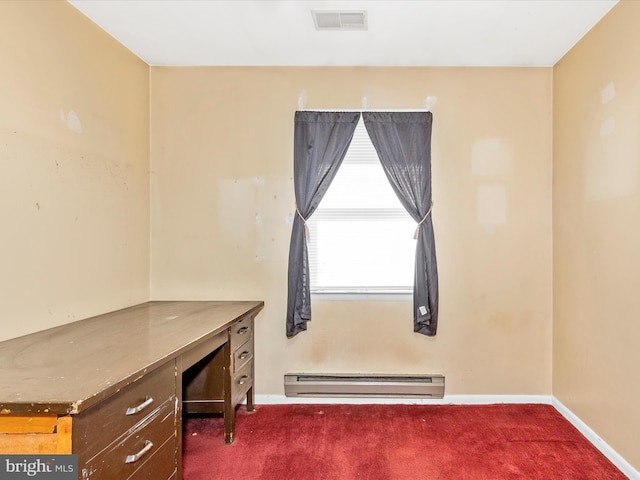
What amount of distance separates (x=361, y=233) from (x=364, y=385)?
46.2 inches

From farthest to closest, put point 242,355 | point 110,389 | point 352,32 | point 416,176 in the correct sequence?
1. point 416,176
2. point 242,355
3. point 352,32
4. point 110,389

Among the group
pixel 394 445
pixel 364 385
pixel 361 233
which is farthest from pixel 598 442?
pixel 361 233

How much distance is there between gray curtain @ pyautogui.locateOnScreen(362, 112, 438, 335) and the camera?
9.16 ft

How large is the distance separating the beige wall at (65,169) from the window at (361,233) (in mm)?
1407

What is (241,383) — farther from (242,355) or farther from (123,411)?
(123,411)

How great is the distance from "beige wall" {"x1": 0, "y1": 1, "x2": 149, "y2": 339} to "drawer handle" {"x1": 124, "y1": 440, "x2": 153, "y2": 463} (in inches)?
36.9

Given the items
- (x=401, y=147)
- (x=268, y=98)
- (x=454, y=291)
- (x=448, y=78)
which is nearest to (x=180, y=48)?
(x=268, y=98)

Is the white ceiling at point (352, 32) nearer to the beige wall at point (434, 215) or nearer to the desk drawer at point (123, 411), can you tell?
the beige wall at point (434, 215)

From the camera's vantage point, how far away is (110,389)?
114cm

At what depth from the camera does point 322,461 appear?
6.99ft

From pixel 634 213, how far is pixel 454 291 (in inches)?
48.8

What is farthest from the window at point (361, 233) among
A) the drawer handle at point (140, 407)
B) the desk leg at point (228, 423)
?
the drawer handle at point (140, 407)

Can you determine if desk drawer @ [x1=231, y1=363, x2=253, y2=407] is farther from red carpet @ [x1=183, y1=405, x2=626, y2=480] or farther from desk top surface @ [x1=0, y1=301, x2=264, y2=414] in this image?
desk top surface @ [x1=0, y1=301, x2=264, y2=414]

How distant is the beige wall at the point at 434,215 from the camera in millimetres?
2855
